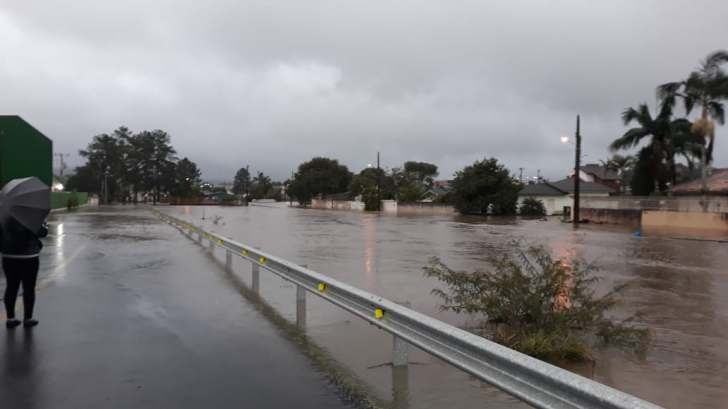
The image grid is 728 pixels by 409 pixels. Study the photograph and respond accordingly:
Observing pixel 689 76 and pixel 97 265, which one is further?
pixel 689 76

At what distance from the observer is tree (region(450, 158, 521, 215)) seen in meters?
59.3

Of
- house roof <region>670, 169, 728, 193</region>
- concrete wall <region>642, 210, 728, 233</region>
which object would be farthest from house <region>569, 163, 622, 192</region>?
concrete wall <region>642, 210, 728, 233</region>

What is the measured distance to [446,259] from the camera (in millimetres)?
16422

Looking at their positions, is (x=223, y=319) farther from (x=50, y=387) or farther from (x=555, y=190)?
(x=555, y=190)

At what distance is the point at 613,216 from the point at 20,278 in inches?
1668

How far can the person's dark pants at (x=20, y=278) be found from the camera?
21.9 ft

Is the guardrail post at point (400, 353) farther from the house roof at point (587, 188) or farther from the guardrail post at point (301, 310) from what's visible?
the house roof at point (587, 188)

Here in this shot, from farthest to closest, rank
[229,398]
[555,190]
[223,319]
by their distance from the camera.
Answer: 1. [555,190]
2. [223,319]
3. [229,398]

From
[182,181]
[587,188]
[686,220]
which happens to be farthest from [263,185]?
[686,220]

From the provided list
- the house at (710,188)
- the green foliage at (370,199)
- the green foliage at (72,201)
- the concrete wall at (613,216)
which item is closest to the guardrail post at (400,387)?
the concrete wall at (613,216)

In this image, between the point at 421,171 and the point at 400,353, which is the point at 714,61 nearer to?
the point at 400,353

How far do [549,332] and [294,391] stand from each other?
3.25 metres

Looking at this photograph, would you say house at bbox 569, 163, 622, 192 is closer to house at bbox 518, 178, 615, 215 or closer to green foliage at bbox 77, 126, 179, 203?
house at bbox 518, 178, 615, 215

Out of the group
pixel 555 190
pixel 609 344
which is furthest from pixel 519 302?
pixel 555 190
